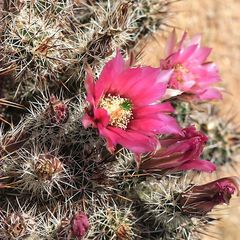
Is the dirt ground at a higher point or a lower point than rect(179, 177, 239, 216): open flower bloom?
lower

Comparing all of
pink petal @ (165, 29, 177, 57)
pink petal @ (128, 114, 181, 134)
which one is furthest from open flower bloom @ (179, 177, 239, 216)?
pink petal @ (165, 29, 177, 57)

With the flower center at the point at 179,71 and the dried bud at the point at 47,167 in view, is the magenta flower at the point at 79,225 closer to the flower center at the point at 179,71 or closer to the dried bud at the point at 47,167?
the dried bud at the point at 47,167

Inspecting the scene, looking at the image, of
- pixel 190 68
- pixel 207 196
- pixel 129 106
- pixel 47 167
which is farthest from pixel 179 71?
pixel 47 167

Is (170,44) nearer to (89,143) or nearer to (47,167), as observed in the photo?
(89,143)

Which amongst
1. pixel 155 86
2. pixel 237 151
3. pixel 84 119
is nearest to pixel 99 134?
pixel 84 119

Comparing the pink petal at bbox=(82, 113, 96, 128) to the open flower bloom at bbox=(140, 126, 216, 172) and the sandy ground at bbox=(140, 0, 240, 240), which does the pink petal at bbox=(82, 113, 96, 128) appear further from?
the sandy ground at bbox=(140, 0, 240, 240)

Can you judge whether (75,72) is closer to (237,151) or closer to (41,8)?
(41,8)
